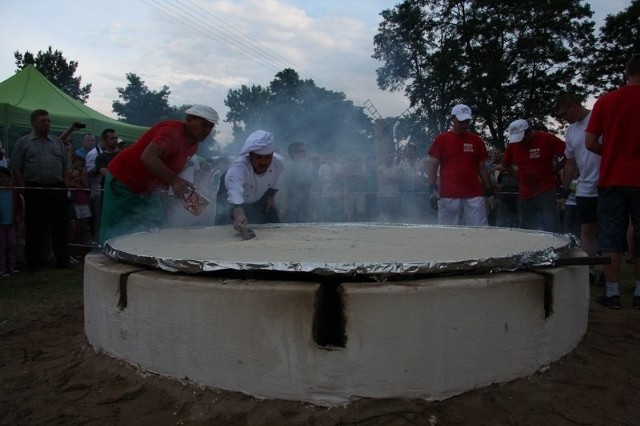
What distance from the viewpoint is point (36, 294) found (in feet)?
15.1

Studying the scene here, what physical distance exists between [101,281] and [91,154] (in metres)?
5.32

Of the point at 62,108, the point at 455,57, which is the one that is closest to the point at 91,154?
the point at 62,108

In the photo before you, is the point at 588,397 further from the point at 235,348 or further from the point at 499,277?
the point at 235,348

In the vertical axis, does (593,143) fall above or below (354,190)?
above

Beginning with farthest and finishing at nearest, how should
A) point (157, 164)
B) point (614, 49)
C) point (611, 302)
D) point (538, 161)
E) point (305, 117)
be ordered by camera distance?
1. point (614, 49)
2. point (305, 117)
3. point (538, 161)
4. point (611, 302)
5. point (157, 164)

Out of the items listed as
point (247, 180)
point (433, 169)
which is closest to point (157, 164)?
point (247, 180)

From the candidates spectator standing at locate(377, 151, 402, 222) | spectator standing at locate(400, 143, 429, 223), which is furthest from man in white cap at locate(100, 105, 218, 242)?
spectator standing at locate(400, 143, 429, 223)

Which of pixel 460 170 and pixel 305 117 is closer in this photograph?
pixel 460 170

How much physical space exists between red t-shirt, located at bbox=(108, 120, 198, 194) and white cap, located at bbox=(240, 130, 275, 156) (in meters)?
0.41

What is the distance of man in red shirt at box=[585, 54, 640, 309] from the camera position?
3434mm

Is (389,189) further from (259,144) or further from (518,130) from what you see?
(259,144)

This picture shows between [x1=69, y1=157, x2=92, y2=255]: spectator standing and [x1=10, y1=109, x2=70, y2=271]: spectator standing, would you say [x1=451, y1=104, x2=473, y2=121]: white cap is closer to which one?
[x1=10, y1=109, x2=70, y2=271]: spectator standing

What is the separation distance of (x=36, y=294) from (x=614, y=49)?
26.5 m

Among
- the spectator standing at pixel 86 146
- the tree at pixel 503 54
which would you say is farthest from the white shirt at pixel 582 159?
the tree at pixel 503 54
